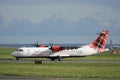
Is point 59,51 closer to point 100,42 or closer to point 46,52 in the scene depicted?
point 46,52

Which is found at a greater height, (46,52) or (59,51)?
(59,51)

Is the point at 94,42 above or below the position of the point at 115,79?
above

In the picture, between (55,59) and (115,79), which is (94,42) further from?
(115,79)

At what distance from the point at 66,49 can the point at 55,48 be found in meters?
2.10

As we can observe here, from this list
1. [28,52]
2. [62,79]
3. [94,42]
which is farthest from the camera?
[94,42]

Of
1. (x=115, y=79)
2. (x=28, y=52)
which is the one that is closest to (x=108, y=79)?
(x=115, y=79)

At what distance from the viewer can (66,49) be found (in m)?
79.8

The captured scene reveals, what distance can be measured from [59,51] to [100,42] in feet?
31.9

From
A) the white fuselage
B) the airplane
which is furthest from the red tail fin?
the white fuselage

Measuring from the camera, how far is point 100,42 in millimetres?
84750

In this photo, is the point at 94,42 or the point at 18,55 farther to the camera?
the point at 94,42

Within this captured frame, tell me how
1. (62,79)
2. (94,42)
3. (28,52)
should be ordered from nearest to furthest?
(62,79)
(28,52)
(94,42)

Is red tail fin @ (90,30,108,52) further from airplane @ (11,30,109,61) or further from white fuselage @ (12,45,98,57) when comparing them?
white fuselage @ (12,45,98,57)

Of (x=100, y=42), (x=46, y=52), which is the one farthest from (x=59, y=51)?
(x=100, y=42)
